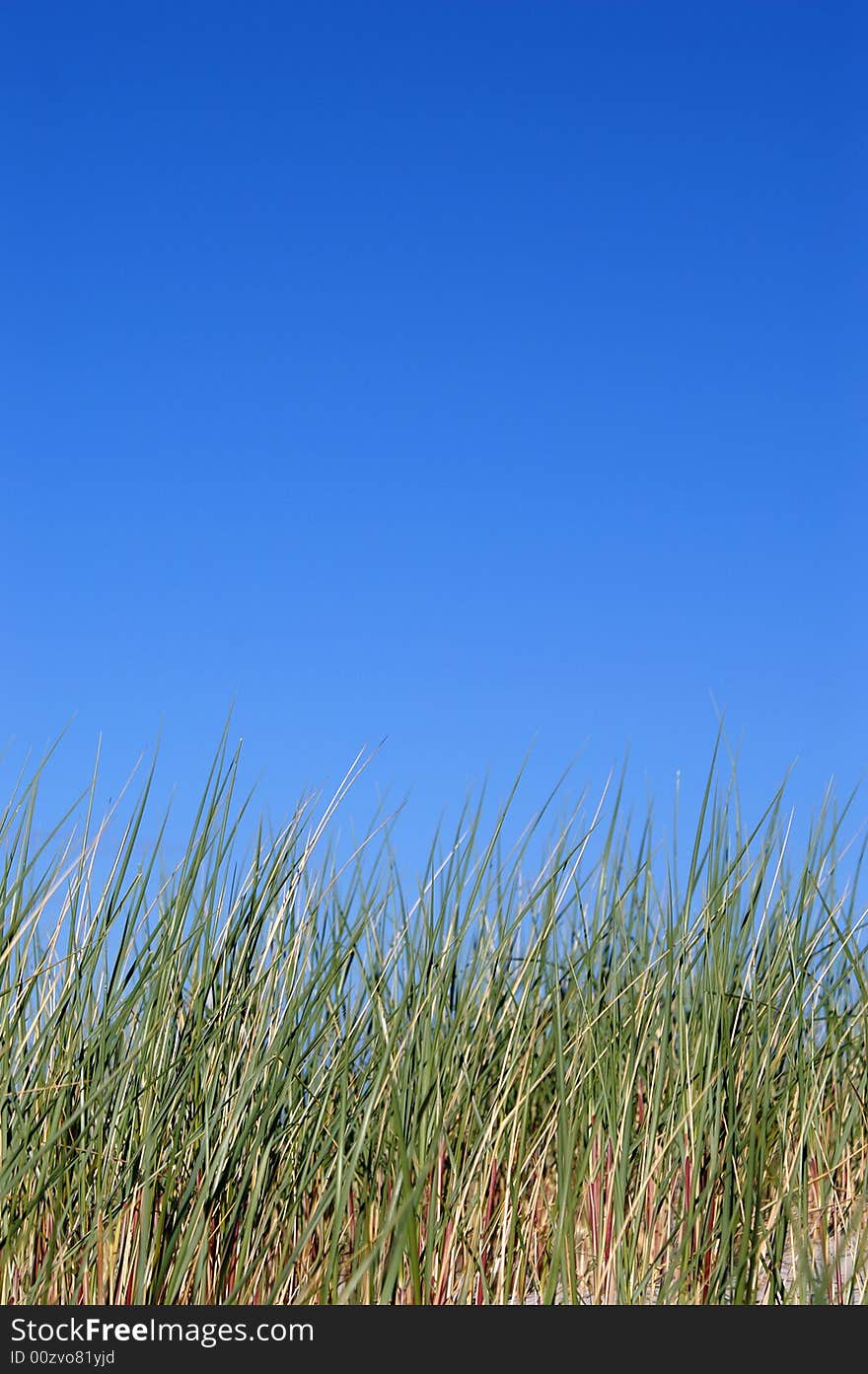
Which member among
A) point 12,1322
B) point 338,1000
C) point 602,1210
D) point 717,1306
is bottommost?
point 12,1322

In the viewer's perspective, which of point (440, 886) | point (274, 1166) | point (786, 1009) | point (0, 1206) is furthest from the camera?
point (440, 886)

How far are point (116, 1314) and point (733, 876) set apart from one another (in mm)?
1738

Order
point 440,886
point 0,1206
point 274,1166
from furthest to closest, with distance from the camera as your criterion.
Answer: point 440,886, point 274,1166, point 0,1206

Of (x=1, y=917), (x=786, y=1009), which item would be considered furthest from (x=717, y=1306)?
(x=1, y=917)

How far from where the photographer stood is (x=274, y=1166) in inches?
101

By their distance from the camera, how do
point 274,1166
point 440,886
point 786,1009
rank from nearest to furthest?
point 274,1166 < point 786,1009 < point 440,886

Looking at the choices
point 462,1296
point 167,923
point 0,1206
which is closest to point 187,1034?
point 167,923

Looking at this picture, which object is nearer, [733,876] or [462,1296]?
[462,1296]

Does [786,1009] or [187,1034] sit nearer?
[187,1034]

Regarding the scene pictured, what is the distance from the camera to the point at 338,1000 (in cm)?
279

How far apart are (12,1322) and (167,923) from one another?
0.85 m

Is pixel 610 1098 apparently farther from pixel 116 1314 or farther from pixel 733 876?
pixel 116 1314

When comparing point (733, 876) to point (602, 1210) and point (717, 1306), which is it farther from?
point (717, 1306)

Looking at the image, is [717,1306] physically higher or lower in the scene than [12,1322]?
higher
